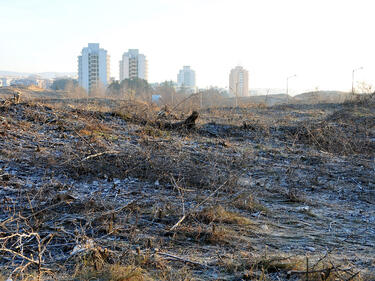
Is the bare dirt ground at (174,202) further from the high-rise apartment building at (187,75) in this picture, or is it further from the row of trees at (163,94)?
the high-rise apartment building at (187,75)

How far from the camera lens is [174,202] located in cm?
→ 420

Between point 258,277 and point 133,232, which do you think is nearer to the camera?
point 258,277

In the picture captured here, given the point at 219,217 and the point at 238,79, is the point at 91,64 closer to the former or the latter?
the point at 238,79

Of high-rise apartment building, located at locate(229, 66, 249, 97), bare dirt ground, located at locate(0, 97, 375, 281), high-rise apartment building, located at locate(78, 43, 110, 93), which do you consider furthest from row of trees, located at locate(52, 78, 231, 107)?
high-rise apartment building, located at locate(78, 43, 110, 93)

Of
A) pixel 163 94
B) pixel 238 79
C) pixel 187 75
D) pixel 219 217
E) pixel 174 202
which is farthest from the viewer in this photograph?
pixel 187 75

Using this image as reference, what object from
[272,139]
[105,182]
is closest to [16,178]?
[105,182]

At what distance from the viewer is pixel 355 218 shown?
4211mm

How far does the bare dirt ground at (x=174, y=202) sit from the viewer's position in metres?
2.77

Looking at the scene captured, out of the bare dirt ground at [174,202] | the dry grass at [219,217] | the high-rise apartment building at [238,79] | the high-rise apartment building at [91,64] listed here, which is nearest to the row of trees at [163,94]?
the high-rise apartment building at [238,79]

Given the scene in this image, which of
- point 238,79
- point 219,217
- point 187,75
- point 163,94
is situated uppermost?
point 187,75

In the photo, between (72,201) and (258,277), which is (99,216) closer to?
(72,201)

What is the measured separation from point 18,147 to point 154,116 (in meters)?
3.64

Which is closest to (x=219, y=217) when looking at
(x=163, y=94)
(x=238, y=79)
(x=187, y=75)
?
(x=238, y=79)

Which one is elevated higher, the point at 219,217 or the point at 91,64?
the point at 91,64
